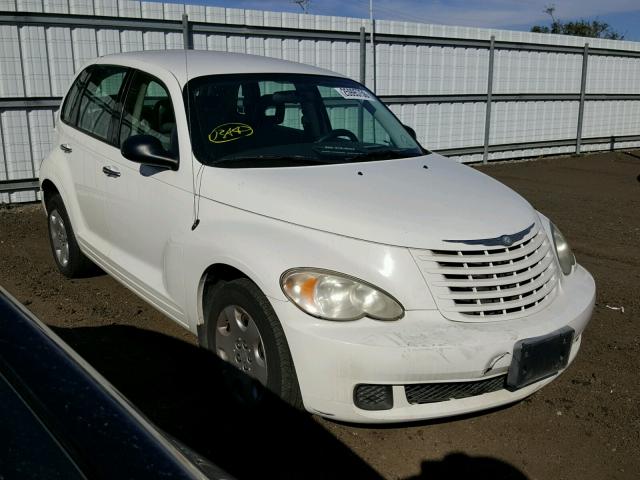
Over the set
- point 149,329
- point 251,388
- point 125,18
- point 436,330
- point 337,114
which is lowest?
point 149,329

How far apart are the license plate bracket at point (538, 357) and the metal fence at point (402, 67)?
7.67 metres

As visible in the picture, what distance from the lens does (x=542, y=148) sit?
51.4ft

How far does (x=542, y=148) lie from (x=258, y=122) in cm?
1304

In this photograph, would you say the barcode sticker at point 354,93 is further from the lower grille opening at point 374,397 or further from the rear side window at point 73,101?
the lower grille opening at point 374,397

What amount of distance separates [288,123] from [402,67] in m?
8.99

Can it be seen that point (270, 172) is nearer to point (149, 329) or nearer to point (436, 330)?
point (436, 330)

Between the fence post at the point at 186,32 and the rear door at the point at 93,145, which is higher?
the fence post at the point at 186,32

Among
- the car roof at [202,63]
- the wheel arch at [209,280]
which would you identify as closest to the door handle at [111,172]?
the car roof at [202,63]

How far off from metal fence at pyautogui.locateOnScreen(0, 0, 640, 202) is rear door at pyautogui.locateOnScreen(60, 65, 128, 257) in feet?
13.1

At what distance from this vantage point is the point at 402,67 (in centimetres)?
1258

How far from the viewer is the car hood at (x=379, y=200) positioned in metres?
3.08

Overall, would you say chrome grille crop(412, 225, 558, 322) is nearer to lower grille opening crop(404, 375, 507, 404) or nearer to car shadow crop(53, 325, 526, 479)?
lower grille opening crop(404, 375, 507, 404)

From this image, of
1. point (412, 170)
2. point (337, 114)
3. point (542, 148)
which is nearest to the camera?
point (412, 170)

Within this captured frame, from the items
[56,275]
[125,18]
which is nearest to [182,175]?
[56,275]
